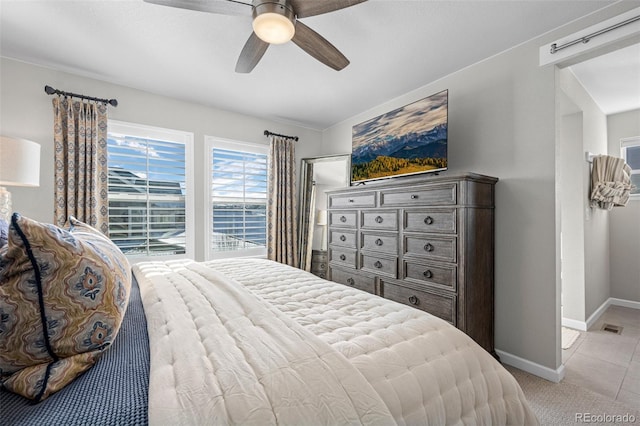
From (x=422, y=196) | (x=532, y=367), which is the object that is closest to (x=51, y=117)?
(x=422, y=196)

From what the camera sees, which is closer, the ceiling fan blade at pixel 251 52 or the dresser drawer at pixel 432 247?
the ceiling fan blade at pixel 251 52

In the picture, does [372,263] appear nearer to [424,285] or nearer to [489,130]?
[424,285]

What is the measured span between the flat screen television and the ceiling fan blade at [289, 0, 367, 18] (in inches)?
51.4

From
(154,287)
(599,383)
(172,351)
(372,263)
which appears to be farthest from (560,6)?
(154,287)

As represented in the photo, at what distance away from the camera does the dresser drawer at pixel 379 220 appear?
2.58m

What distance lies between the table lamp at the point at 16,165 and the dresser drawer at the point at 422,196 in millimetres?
2846

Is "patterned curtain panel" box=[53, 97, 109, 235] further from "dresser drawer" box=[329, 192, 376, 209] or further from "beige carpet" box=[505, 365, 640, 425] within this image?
"beige carpet" box=[505, 365, 640, 425]

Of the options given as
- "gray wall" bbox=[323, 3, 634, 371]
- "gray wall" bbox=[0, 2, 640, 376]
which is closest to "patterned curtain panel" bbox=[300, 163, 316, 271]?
"gray wall" bbox=[0, 2, 640, 376]

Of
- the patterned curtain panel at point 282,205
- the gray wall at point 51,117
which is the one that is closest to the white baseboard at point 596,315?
the patterned curtain panel at point 282,205

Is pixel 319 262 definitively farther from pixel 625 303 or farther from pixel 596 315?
pixel 625 303

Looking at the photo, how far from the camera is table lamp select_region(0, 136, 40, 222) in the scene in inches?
74.2

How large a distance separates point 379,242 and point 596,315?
289cm

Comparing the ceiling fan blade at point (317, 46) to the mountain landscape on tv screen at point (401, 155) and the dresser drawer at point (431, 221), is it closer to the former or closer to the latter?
the mountain landscape on tv screen at point (401, 155)

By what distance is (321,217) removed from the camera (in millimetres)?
4172
